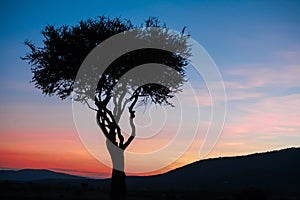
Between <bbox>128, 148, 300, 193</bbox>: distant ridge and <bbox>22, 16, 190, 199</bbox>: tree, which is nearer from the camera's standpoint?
<bbox>22, 16, 190, 199</bbox>: tree

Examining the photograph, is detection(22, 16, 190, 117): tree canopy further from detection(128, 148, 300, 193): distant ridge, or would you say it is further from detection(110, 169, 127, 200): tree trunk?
detection(128, 148, 300, 193): distant ridge

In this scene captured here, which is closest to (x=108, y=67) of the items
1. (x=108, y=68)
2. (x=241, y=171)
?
(x=108, y=68)

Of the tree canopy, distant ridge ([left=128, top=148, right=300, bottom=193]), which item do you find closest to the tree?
the tree canopy

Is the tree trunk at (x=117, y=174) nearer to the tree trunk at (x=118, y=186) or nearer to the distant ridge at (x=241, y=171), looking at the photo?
the tree trunk at (x=118, y=186)

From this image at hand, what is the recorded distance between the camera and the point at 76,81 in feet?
109

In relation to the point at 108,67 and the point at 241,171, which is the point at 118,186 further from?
the point at 241,171

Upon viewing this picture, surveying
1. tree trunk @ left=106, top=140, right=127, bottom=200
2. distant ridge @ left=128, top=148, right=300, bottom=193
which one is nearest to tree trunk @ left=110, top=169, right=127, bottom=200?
tree trunk @ left=106, top=140, right=127, bottom=200

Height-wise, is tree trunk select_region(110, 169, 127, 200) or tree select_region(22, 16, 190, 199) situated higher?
tree select_region(22, 16, 190, 199)

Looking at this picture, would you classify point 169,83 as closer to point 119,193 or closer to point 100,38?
point 100,38

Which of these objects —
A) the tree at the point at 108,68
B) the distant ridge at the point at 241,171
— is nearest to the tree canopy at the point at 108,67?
the tree at the point at 108,68

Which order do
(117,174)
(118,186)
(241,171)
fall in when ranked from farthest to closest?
(241,171) → (117,174) → (118,186)

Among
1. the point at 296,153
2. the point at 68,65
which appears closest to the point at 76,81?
the point at 68,65

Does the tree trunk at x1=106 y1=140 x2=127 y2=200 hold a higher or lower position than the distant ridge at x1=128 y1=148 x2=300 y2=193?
lower

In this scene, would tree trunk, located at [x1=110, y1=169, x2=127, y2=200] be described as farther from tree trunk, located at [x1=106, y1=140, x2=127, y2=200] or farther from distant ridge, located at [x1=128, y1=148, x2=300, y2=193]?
distant ridge, located at [x1=128, y1=148, x2=300, y2=193]
